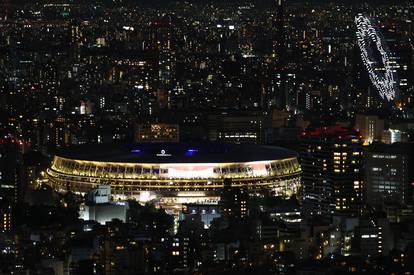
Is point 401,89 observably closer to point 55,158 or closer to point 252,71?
point 252,71

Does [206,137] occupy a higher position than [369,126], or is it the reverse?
[369,126]

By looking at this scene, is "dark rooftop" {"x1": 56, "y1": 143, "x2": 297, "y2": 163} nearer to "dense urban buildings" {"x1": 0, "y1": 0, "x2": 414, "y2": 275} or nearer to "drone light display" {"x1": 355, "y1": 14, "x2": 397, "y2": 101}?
"dense urban buildings" {"x1": 0, "y1": 0, "x2": 414, "y2": 275}

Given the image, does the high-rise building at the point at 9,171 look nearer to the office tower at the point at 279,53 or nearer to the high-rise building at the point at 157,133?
the high-rise building at the point at 157,133

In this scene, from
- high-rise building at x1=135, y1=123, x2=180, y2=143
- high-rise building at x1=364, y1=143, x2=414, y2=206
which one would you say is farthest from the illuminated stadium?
high-rise building at x1=135, y1=123, x2=180, y2=143

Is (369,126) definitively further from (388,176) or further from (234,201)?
(234,201)

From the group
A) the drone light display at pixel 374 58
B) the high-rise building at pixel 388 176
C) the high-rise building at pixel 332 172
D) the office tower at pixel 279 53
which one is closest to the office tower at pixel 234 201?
the high-rise building at pixel 332 172

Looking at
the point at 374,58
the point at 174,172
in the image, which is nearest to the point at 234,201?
the point at 174,172

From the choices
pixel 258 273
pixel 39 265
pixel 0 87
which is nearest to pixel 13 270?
pixel 39 265
